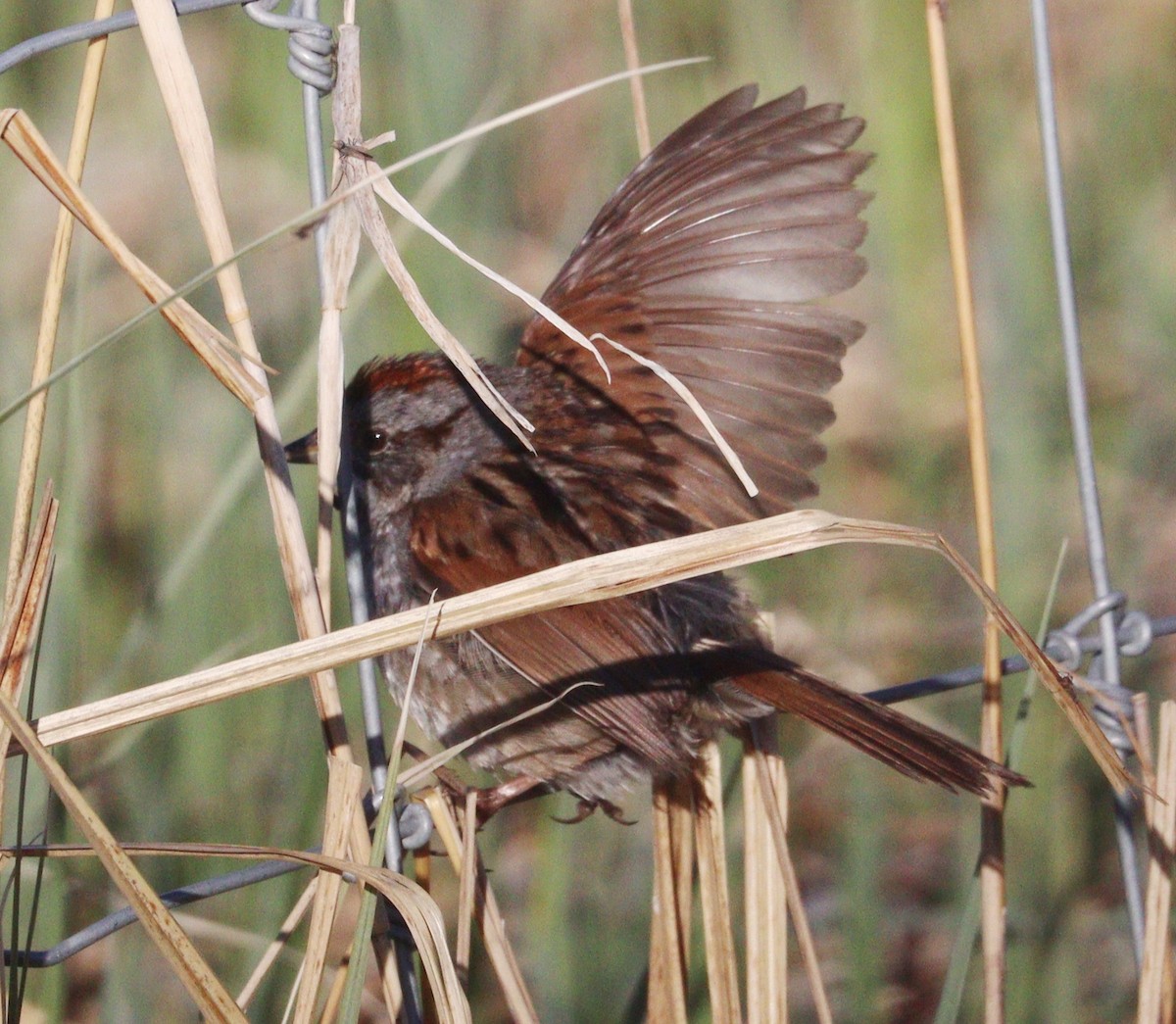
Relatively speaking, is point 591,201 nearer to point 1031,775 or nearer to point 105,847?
point 1031,775

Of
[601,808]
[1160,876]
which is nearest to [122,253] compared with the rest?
[1160,876]

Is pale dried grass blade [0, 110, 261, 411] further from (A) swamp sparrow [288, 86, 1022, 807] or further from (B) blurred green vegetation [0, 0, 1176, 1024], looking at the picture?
(A) swamp sparrow [288, 86, 1022, 807]

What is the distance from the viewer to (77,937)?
57.7 inches

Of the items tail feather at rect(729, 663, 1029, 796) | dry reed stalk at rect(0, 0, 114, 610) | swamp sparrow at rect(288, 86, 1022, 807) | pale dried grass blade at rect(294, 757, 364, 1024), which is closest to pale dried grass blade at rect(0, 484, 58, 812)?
dry reed stalk at rect(0, 0, 114, 610)

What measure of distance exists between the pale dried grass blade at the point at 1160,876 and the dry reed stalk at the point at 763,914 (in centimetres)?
40

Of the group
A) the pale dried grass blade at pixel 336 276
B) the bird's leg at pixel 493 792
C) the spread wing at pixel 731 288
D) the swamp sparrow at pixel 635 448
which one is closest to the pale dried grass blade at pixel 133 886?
the pale dried grass blade at pixel 336 276

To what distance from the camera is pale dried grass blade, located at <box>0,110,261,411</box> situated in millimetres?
1235

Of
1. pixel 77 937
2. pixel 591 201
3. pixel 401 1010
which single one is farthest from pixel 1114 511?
pixel 77 937

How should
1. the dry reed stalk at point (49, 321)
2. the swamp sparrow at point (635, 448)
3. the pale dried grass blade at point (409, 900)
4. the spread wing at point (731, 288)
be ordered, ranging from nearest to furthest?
the pale dried grass blade at point (409, 900) → the dry reed stalk at point (49, 321) → the swamp sparrow at point (635, 448) → the spread wing at point (731, 288)

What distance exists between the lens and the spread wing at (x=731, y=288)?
6.98ft

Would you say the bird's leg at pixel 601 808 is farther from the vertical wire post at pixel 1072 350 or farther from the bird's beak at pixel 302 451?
the vertical wire post at pixel 1072 350

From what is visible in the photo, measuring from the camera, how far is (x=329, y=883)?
1.35 m

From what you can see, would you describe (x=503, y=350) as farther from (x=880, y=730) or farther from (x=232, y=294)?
(x=232, y=294)

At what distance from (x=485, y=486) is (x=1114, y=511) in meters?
1.40
